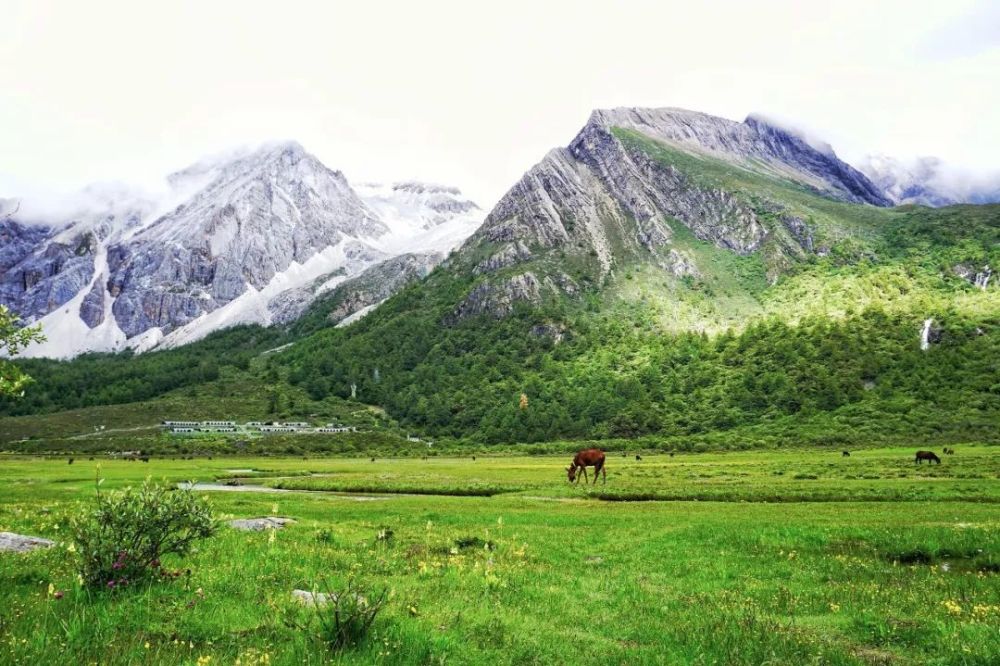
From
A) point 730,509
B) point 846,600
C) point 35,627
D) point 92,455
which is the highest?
point 35,627

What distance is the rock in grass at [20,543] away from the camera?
15609 mm

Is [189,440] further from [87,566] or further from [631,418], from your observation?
[87,566]

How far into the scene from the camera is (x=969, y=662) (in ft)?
34.2

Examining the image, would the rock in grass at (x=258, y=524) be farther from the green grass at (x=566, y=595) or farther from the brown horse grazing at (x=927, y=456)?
the brown horse grazing at (x=927, y=456)

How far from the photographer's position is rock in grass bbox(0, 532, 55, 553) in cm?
1561

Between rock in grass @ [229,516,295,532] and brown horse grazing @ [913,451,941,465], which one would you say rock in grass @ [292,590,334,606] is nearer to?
rock in grass @ [229,516,295,532]

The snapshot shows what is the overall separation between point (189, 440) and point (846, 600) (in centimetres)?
18928

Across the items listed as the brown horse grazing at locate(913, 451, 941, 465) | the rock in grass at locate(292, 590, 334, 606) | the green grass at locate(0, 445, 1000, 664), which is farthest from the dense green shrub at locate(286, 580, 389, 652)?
the brown horse grazing at locate(913, 451, 941, 465)

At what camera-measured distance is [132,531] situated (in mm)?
12531

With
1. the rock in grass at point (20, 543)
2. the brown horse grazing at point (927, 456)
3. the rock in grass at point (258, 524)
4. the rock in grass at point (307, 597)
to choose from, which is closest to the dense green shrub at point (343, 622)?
the rock in grass at point (307, 597)

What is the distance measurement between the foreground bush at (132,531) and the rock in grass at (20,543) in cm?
453

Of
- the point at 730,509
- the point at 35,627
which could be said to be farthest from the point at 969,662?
the point at 730,509

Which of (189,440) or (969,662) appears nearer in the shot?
(969,662)

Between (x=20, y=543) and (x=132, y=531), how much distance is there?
6.49m
